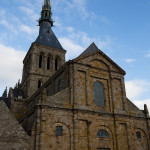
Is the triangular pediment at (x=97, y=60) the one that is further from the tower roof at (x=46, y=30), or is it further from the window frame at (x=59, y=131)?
the tower roof at (x=46, y=30)

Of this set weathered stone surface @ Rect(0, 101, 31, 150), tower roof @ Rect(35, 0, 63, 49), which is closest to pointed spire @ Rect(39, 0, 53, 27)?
tower roof @ Rect(35, 0, 63, 49)

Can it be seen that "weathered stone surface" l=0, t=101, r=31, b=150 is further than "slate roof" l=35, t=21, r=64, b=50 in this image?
No

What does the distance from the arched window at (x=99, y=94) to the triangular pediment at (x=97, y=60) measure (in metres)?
2.41

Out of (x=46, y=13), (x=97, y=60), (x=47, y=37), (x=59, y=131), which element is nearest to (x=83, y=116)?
(x=59, y=131)

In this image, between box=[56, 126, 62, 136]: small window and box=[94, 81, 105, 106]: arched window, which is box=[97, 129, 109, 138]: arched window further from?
box=[56, 126, 62, 136]: small window

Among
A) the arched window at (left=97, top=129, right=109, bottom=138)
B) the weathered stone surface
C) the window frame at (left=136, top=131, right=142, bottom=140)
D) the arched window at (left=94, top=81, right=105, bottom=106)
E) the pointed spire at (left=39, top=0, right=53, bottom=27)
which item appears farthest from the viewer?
the pointed spire at (left=39, top=0, right=53, bottom=27)

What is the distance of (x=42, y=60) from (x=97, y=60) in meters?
19.3

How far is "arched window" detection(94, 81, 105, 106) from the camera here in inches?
878

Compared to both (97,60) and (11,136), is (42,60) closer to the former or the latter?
(97,60)

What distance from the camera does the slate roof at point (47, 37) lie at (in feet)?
144

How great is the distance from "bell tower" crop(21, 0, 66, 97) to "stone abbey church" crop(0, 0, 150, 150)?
11.3 metres

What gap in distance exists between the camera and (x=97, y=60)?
24.3 meters

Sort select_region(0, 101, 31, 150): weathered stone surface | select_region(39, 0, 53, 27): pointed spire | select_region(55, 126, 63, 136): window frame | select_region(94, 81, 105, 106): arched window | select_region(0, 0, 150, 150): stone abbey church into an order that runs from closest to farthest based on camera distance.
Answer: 1. select_region(0, 101, 31, 150): weathered stone surface
2. select_region(0, 0, 150, 150): stone abbey church
3. select_region(55, 126, 63, 136): window frame
4. select_region(94, 81, 105, 106): arched window
5. select_region(39, 0, 53, 27): pointed spire

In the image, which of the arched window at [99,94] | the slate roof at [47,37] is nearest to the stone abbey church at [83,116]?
the arched window at [99,94]
